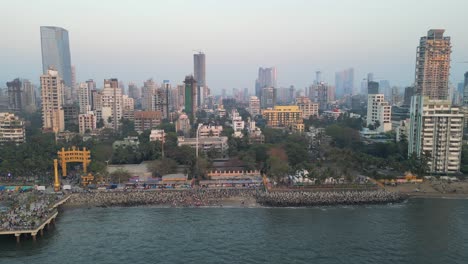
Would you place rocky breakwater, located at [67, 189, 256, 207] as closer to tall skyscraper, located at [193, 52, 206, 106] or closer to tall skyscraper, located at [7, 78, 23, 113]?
tall skyscraper, located at [7, 78, 23, 113]

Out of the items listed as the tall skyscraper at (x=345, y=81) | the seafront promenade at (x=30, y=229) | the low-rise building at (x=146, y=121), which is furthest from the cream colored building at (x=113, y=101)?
the tall skyscraper at (x=345, y=81)

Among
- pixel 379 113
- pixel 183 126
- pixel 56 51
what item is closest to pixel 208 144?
pixel 183 126

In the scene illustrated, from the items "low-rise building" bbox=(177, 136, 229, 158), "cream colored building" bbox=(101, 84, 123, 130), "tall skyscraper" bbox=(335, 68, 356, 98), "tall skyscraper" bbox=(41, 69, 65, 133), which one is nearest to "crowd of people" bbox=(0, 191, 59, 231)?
"low-rise building" bbox=(177, 136, 229, 158)

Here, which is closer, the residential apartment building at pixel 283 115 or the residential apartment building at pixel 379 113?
the residential apartment building at pixel 379 113

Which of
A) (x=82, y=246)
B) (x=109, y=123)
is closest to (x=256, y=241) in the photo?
(x=82, y=246)

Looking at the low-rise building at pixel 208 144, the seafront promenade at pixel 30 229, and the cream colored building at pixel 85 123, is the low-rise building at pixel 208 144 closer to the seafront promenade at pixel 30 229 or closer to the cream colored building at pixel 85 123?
the cream colored building at pixel 85 123

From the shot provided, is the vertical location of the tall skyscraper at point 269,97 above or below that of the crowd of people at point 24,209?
A: above
